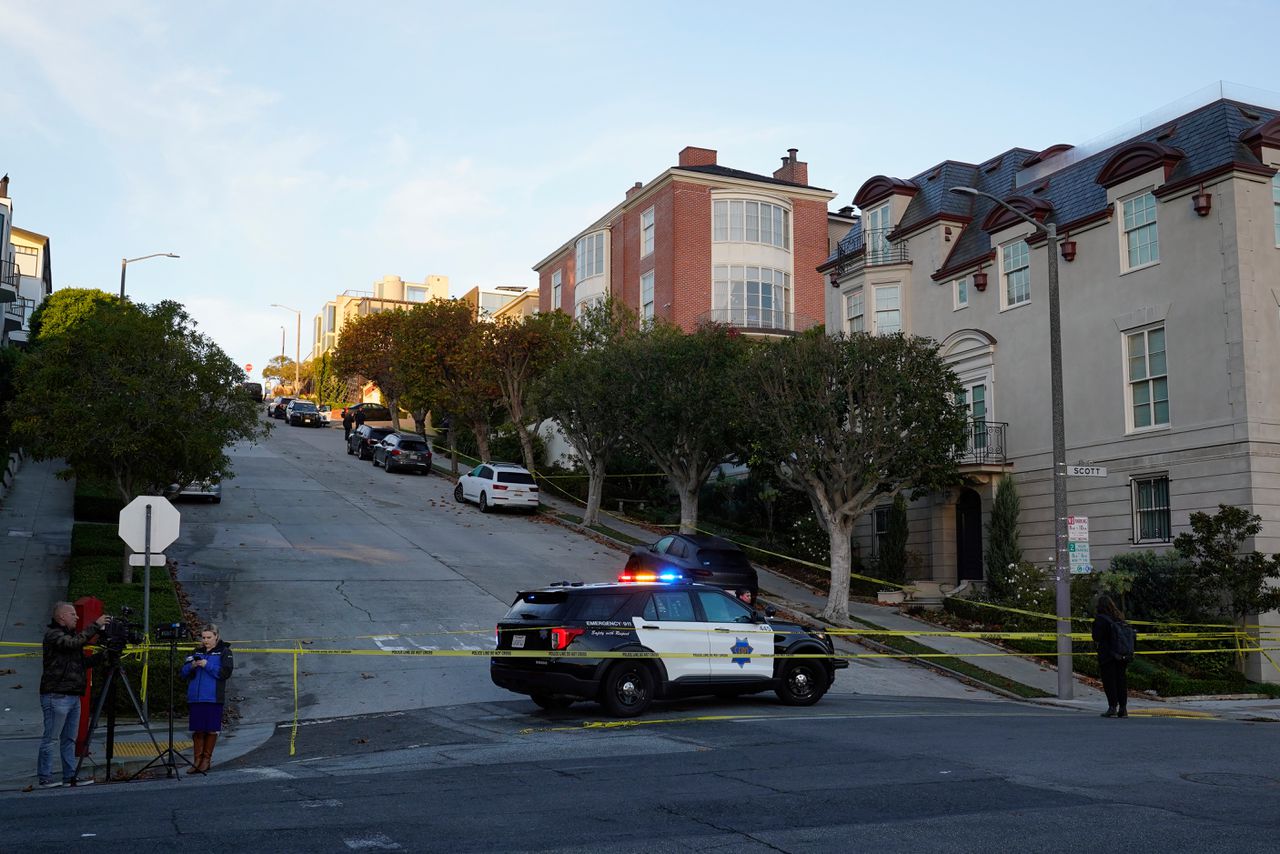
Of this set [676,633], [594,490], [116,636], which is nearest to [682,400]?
[594,490]

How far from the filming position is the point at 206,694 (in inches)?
460

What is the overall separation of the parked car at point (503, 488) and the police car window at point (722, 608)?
971 inches

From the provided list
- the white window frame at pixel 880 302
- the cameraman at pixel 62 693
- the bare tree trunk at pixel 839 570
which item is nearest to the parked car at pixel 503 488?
the white window frame at pixel 880 302

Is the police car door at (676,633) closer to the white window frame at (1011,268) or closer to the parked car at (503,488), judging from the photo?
the white window frame at (1011,268)

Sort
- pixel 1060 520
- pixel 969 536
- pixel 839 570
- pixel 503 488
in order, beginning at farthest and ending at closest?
pixel 503 488 → pixel 969 536 → pixel 839 570 → pixel 1060 520

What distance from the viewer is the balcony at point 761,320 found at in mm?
50625

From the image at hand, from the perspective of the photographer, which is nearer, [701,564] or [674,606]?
[674,606]

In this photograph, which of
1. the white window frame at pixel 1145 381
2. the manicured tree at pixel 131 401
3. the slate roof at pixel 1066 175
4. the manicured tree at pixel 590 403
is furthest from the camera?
the manicured tree at pixel 590 403

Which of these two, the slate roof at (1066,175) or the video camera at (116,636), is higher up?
the slate roof at (1066,175)

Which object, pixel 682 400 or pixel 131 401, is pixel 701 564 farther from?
pixel 131 401

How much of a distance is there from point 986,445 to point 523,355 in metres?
21.8

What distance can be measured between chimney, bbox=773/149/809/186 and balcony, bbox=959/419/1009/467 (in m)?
28.5

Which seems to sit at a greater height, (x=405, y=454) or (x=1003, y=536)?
(x=405, y=454)

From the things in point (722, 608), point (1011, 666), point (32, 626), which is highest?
point (722, 608)
